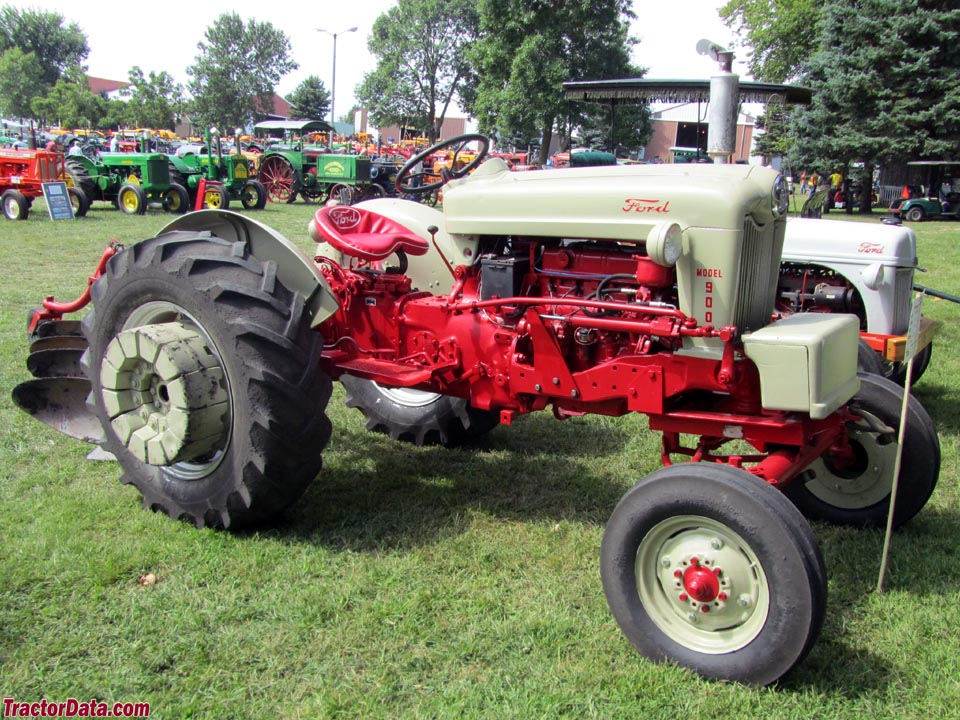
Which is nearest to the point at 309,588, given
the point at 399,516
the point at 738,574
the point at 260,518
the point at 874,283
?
the point at 260,518

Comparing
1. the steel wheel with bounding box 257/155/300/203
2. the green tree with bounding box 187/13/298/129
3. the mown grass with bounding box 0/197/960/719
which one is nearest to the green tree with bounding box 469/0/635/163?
the steel wheel with bounding box 257/155/300/203

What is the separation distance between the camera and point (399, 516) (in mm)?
3771

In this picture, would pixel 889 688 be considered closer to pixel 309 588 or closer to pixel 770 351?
pixel 770 351

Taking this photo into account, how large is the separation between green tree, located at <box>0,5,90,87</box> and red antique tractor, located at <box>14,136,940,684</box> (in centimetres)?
8635

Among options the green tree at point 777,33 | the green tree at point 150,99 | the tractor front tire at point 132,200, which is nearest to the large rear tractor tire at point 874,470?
the tractor front tire at point 132,200

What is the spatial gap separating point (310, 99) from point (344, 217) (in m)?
71.8

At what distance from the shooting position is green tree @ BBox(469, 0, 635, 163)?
99.1 feet

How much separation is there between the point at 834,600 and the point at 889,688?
0.52m

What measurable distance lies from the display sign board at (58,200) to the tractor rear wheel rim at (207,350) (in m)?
13.8

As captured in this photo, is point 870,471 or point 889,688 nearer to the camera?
point 889,688

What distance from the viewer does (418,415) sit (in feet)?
15.4

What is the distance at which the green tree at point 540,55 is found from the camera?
30203 millimetres

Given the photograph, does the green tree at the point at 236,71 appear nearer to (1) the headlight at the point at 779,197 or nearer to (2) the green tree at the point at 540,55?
(2) the green tree at the point at 540,55

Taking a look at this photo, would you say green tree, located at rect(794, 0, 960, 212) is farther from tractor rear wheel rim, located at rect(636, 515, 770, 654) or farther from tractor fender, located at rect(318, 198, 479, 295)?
tractor rear wheel rim, located at rect(636, 515, 770, 654)
